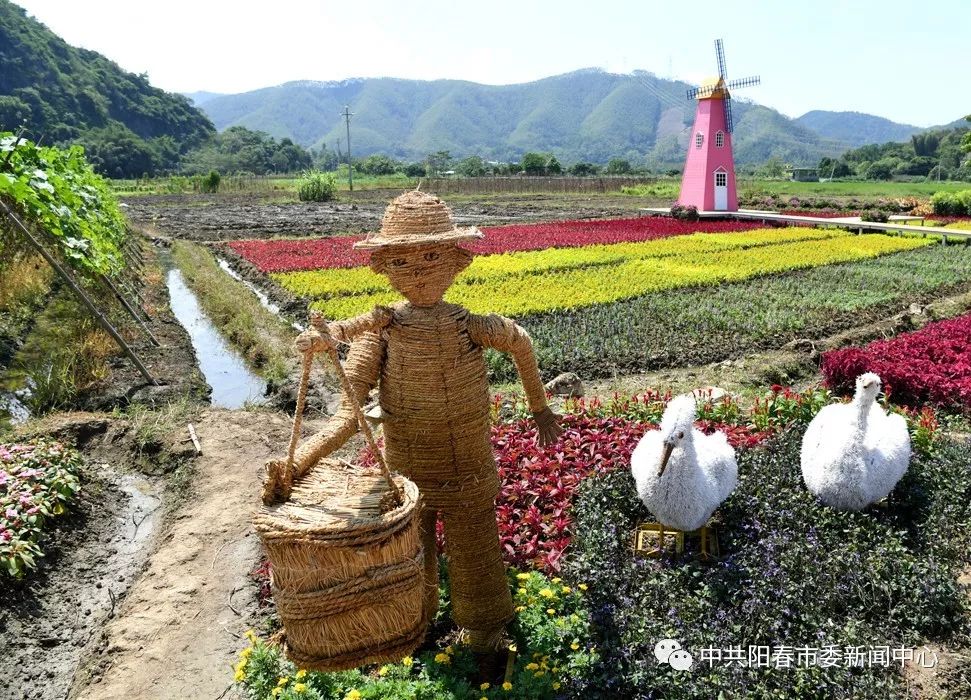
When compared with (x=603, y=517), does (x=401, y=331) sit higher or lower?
higher

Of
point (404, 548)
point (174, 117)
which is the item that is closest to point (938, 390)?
point (404, 548)

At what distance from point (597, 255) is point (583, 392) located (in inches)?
427

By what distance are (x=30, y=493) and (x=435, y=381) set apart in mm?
4012

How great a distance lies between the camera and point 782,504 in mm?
4461

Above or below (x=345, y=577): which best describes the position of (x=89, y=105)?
above

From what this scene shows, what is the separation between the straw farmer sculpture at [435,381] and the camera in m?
3.10

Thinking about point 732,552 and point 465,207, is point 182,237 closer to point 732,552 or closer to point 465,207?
point 465,207

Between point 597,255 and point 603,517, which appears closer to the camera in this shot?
point 603,517

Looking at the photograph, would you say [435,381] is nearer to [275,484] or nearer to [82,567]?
[275,484]

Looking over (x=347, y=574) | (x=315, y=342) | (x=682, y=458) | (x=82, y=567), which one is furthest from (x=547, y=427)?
(x=82, y=567)

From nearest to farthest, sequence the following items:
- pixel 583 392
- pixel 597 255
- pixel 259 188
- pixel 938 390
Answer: pixel 938 390 < pixel 583 392 < pixel 597 255 < pixel 259 188

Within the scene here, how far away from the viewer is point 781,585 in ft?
12.2

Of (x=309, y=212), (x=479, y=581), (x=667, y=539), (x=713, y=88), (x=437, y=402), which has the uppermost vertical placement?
(x=713, y=88)

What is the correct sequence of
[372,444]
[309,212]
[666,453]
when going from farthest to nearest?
[309,212]
[666,453]
[372,444]
